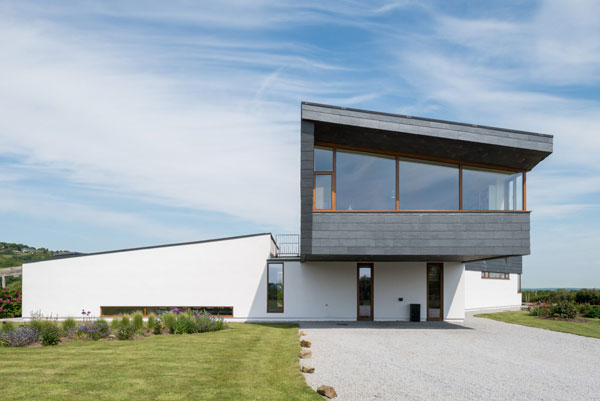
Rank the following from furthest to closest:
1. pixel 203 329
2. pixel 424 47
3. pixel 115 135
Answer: pixel 115 135, pixel 424 47, pixel 203 329

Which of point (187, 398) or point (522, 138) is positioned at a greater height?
point (522, 138)

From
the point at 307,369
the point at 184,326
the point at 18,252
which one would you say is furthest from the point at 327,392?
the point at 18,252

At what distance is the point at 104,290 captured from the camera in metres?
17.0

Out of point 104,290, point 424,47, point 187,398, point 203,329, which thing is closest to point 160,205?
point 104,290

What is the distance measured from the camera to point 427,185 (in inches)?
561

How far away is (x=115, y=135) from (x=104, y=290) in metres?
6.35

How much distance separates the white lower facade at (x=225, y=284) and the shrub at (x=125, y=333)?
19.5ft

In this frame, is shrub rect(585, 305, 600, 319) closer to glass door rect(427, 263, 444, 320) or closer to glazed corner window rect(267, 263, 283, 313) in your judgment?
glass door rect(427, 263, 444, 320)

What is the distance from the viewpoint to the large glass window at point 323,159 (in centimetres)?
1433

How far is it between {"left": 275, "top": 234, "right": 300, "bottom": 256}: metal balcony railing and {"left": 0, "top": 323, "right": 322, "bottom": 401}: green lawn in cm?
914

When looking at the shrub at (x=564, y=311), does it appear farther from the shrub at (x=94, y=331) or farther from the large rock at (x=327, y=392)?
the shrub at (x=94, y=331)

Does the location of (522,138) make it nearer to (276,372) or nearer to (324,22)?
(324,22)

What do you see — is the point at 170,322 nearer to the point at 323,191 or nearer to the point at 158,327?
the point at 158,327

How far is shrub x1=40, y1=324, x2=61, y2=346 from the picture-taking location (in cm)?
975
